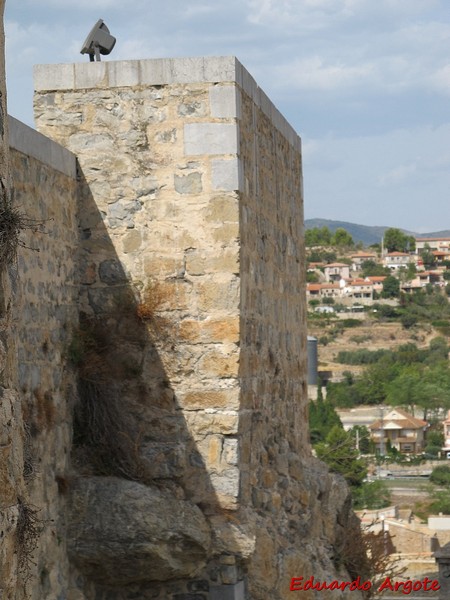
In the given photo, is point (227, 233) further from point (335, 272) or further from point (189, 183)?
point (335, 272)

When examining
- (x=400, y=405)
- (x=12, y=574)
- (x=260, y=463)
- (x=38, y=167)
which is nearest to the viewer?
(x=12, y=574)

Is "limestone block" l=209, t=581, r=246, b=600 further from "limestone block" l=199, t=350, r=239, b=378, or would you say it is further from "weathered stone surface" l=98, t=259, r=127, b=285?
"weathered stone surface" l=98, t=259, r=127, b=285

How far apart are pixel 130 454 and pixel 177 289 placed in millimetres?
930

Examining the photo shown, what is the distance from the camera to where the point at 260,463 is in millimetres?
6879

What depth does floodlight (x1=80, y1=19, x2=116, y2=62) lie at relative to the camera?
263 inches

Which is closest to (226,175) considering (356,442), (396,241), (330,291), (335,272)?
(356,442)

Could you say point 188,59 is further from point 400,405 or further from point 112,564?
point 400,405

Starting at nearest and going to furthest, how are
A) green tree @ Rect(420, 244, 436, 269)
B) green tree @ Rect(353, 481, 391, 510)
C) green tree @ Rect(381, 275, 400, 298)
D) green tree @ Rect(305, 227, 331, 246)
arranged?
green tree @ Rect(353, 481, 391, 510), green tree @ Rect(381, 275, 400, 298), green tree @ Rect(420, 244, 436, 269), green tree @ Rect(305, 227, 331, 246)

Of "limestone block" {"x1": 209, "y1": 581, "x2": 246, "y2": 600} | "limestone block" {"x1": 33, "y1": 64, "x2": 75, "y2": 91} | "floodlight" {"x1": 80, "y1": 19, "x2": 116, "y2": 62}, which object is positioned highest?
"floodlight" {"x1": 80, "y1": 19, "x2": 116, "y2": 62}

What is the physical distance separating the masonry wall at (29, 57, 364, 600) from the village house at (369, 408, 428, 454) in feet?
209

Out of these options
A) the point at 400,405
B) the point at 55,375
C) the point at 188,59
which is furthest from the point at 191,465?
the point at 400,405

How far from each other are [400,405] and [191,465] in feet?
250

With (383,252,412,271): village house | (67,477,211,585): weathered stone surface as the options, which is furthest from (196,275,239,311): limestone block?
(383,252,412,271): village house

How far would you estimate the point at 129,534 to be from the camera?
593cm
